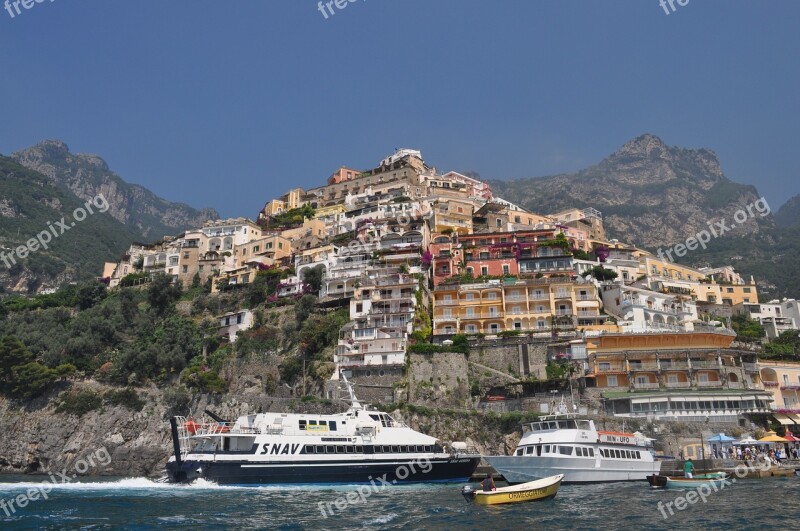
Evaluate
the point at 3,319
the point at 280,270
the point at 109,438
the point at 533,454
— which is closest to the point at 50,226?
the point at 3,319

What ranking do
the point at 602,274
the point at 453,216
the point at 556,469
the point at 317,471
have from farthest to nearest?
the point at 453,216 < the point at 602,274 < the point at 317,471 < the point at 556,469

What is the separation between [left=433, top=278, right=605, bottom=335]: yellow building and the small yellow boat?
28.4 meters

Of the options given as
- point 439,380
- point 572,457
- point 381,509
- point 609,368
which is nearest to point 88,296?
point 439,380

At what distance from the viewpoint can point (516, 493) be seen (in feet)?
94.2

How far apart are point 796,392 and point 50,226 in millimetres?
142594

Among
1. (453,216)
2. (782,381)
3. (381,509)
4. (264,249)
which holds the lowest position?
(381,509)

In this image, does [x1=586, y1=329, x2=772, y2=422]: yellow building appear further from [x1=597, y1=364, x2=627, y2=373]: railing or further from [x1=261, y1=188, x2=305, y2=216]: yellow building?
[x1=261, y1=188, x2=305, y2=216]: yellow building

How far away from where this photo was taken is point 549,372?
52562 mm

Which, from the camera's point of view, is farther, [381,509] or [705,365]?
[705,365]

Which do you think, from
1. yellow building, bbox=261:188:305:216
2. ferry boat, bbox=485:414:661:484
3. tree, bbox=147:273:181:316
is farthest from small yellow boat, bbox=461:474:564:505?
yellow building, bbox=261:188:305:216

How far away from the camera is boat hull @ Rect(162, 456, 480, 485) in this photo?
3550 centimetres

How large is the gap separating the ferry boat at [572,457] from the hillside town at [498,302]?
972 cm

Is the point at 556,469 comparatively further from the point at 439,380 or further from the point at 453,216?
the point at 453,216

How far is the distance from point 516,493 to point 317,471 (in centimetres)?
1269
